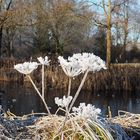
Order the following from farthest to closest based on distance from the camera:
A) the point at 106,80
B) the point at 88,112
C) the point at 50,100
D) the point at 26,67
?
the point at 106,80 < the point at 50,100 < the point at 26,67 < the point at 88,112

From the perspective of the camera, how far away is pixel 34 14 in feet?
91.4

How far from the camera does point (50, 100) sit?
13883 millimetres

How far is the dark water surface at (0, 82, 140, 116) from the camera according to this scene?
40.8 feet

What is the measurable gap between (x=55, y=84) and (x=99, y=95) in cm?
222

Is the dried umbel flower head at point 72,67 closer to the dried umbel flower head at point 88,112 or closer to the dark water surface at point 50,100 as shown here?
the dried umbel flower head at point 88,112

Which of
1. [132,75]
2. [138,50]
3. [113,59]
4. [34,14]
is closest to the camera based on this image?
[132,75]

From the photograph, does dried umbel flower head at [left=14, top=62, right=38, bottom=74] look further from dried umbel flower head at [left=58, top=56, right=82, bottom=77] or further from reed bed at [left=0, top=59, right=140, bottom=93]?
reed bed at [left=0, top=59, right=140, bottom=93]

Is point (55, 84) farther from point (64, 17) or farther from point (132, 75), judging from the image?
point (64, 17)

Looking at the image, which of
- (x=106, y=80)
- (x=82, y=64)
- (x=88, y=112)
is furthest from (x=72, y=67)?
(x=106, y=80)

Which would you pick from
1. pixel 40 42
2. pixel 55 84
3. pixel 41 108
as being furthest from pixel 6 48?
pixel 41 108

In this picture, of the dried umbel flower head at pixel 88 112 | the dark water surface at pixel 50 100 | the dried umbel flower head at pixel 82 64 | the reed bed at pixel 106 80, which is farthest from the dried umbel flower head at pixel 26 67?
the reed bed at pixel 106 80

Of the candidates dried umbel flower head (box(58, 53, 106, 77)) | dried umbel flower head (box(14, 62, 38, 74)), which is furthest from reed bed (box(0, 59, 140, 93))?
dried umbel flower head (box(58, 53, 106, 77))

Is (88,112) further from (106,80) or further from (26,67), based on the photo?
(106,80)

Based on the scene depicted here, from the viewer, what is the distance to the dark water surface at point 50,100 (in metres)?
12.4
